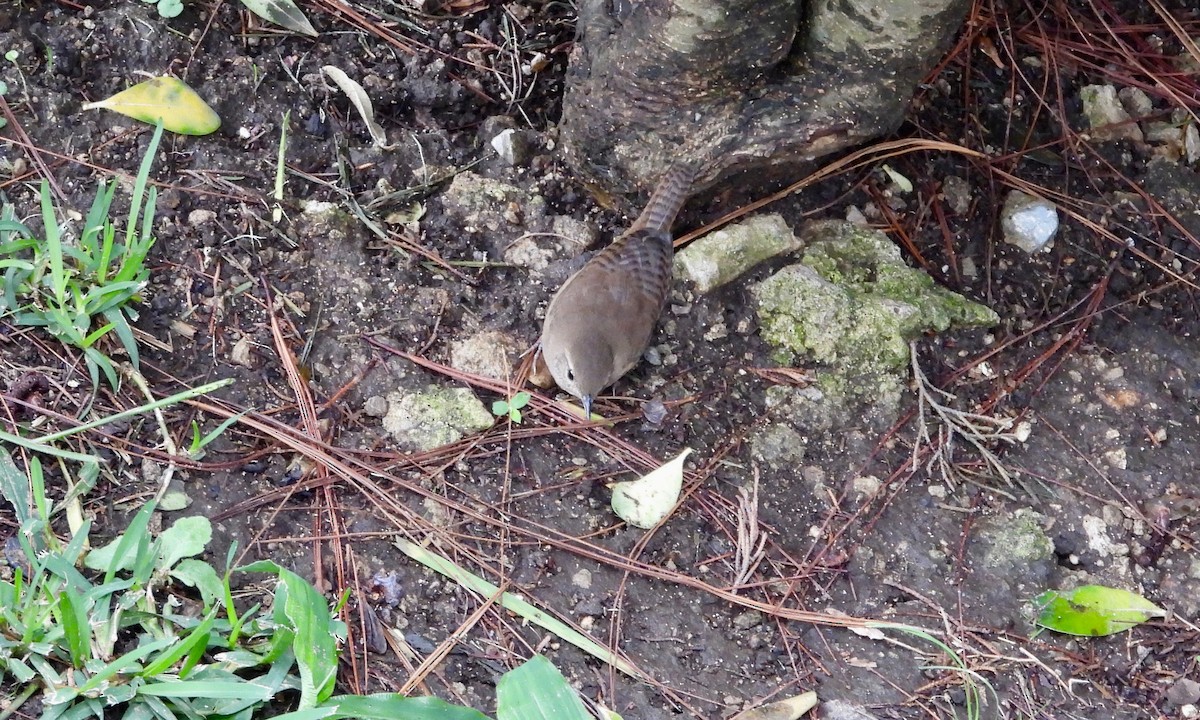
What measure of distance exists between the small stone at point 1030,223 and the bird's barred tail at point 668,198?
1660 millimetres

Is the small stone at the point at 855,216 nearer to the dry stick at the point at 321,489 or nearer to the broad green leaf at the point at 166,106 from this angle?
the dry stick at the point at 321,489

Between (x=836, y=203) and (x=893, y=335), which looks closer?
(x=893, y=335)

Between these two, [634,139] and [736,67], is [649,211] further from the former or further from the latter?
[736,67]

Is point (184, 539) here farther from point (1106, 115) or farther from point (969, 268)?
point (1106, 115)

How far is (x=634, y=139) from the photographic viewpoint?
4.28 meters

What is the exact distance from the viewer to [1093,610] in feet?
12.0

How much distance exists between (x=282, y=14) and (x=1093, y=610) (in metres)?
4.17

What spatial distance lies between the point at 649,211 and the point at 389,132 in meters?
1.26

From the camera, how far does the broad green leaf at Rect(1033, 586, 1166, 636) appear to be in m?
3.60

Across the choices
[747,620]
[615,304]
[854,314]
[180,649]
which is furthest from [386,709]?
[854,314]

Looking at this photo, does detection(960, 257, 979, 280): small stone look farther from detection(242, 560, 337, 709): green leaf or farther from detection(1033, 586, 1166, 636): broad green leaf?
detection(242, 560, 337, 709): green leaf

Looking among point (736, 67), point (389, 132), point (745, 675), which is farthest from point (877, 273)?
point (389, 132)

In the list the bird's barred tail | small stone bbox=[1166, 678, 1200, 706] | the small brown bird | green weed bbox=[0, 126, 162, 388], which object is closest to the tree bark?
the bird's barred tail

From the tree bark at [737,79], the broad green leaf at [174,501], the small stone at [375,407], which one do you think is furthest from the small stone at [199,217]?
the tree bark at [737,79]
